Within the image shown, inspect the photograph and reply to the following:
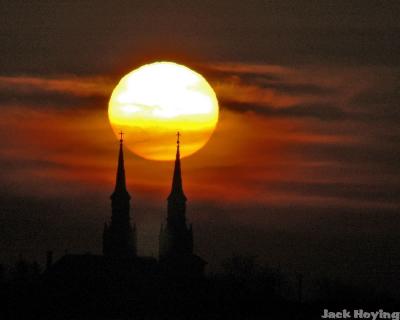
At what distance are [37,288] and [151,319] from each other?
1542 cm

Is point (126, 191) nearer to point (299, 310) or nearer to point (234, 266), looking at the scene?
point (234, 266)

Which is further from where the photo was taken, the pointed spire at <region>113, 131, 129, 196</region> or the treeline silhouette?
the pointed spire at <region>113, 131, 129, 196</region>

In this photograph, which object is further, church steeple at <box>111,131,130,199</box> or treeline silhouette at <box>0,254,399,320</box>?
church steeple at <box>111,131,130,199</box>

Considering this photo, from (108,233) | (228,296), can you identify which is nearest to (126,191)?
(108,233)

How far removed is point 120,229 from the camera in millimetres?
121500

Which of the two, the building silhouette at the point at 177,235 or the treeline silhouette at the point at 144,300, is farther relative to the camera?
the building silhouette at the point at 177,235

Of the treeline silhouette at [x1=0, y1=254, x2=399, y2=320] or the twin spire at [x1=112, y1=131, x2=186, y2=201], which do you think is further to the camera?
the twin spire at [x1=112, y1=131, x2=186, y2=201]

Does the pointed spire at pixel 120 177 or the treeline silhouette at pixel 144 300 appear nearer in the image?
the treeline silhouette at pixel 144 300

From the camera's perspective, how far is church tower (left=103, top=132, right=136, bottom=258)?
121 metres

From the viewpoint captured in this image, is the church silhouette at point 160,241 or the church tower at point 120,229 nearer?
the church silhouette at point 160,241

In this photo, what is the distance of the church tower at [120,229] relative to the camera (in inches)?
4776

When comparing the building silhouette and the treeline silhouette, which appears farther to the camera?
the building silhouette

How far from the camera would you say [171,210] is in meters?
122

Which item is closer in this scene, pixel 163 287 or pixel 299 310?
pixel 299 310
